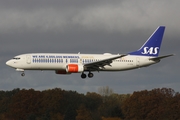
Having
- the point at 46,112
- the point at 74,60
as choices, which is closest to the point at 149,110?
the point at 46,112

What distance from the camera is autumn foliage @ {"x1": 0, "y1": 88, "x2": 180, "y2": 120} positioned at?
155 meters

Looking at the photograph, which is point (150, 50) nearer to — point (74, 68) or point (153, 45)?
point (153, 45)

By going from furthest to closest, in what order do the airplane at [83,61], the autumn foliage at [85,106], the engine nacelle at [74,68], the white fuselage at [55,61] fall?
the autumn foliage at [85,106] < the engine nacelle at [74,68] < the airplane at [83,61] < the white fuselage at [55,61]

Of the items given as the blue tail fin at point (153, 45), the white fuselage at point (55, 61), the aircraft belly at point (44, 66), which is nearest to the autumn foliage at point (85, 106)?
the blue tail fin at point (153, 45)

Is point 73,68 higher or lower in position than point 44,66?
lower

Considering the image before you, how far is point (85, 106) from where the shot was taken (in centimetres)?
17450

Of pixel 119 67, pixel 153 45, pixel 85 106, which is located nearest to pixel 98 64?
pixel 119 67

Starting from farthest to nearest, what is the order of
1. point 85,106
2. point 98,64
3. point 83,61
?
point 85,106
point 83,61
point 98,64

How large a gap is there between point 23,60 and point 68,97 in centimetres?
7674

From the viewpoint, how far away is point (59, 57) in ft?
348

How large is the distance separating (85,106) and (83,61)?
222 ft

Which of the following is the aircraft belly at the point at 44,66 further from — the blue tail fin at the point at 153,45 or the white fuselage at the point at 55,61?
the blue tail fin at the point at 153,45

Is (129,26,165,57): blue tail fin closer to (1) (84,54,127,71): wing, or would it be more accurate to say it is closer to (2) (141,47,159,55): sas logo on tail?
(2) (141,47,159,55): sas logo on tail

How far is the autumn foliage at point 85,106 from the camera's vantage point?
155 m
